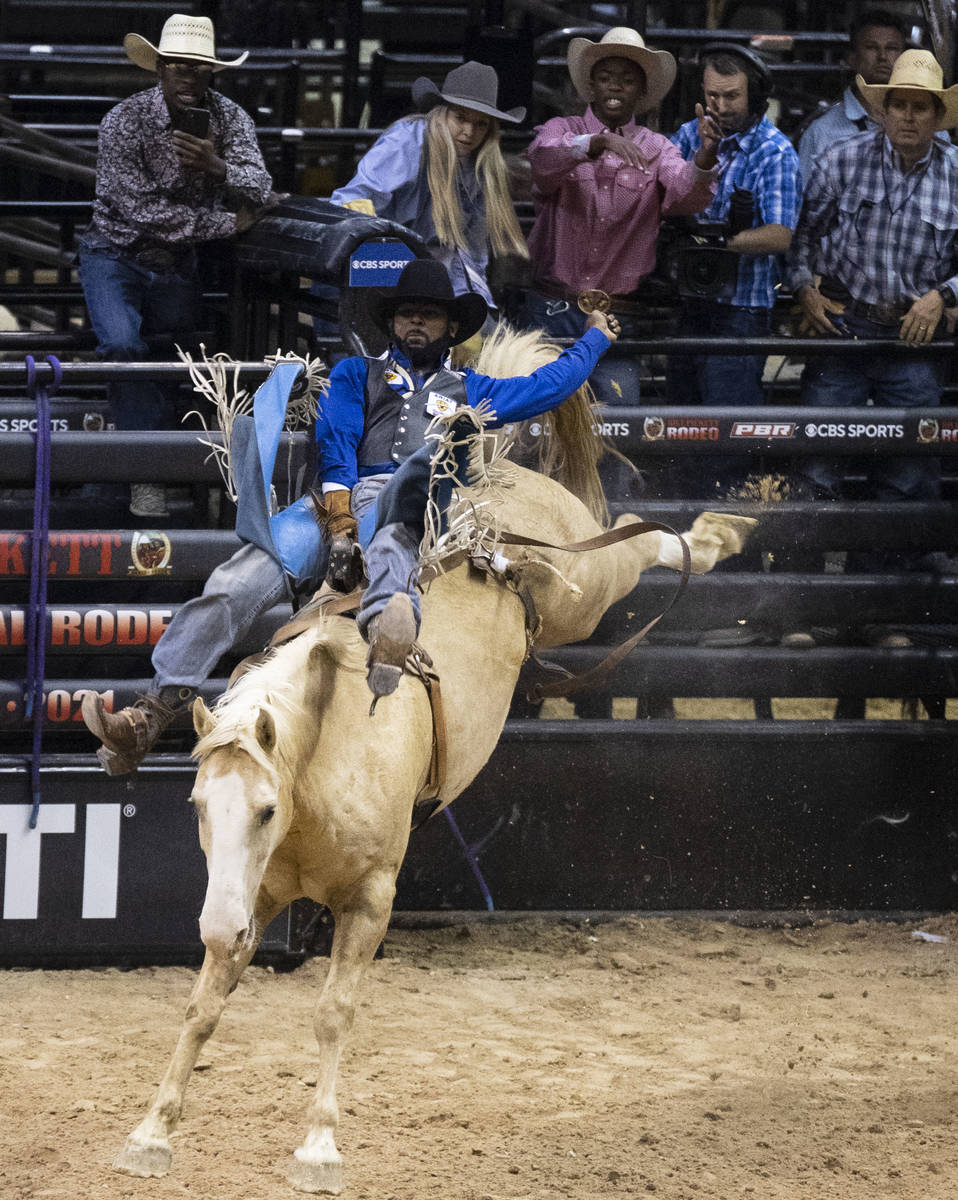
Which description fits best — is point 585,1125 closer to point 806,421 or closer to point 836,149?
point 806,421

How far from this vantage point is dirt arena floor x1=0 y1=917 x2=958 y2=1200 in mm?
4211

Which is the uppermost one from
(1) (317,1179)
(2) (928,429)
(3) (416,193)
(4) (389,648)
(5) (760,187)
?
(5) (760,187)

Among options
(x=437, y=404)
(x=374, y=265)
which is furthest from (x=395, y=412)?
(x=374, y=265)

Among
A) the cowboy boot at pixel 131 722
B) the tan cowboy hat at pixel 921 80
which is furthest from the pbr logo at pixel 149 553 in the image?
the tan cowboy hat at pixel 921 80

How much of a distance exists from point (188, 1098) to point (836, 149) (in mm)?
4495

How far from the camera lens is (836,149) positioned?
6.46 metres

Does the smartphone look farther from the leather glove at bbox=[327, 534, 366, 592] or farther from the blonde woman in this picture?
the leather glove at bbox=[327, 534, 366, 592]

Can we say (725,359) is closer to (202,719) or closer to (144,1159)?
(202,719)

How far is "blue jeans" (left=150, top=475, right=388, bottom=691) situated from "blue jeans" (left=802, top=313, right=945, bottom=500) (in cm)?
274

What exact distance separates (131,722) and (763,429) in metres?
3.01

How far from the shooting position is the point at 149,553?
573cm

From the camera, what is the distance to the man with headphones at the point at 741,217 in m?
6.27

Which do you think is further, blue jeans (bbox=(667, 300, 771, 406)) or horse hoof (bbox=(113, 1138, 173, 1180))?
blue jeans (bbox=(667, 300, 771, 406))

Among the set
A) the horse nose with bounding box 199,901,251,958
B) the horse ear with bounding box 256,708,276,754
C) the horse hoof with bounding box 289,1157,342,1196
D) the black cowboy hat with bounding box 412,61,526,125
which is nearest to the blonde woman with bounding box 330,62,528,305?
the black cowboy hat with bounding box 412,61,526,125
